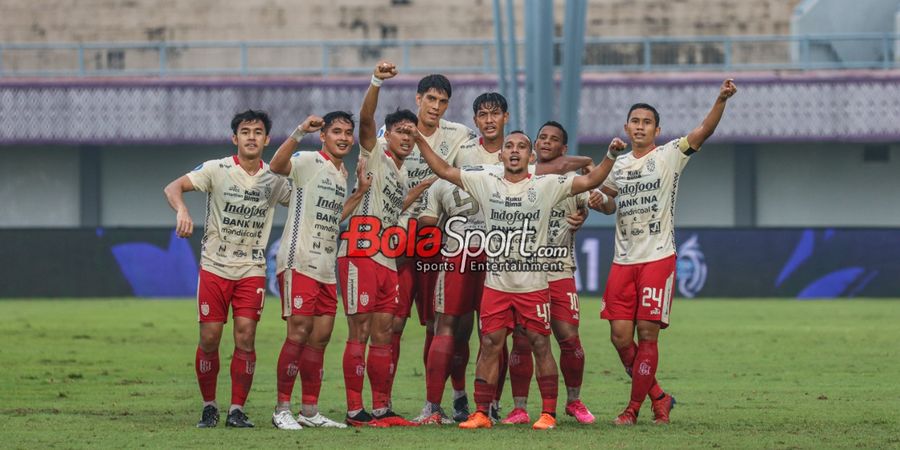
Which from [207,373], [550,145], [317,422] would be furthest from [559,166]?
[207,373]

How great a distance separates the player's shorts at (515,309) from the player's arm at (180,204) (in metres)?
2.39

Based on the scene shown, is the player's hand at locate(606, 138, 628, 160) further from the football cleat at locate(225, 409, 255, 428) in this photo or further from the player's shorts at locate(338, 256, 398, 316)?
the football cleat at locate(225, 409, 255, 428)

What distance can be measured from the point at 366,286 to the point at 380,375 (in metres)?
0.73

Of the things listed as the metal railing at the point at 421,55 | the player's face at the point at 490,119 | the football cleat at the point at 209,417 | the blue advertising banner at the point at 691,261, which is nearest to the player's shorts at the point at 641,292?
the player's face at the point at 490,119

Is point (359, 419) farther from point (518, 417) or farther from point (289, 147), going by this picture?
point (289, 147)

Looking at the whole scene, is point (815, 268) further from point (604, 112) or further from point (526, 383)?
point (526, 383)

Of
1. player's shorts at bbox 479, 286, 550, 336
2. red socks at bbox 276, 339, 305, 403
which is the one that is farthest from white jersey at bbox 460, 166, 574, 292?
red socks at bbox 276, 339, 305, 403

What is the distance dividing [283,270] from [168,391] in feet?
11.0

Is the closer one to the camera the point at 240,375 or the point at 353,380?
the point at 240,375

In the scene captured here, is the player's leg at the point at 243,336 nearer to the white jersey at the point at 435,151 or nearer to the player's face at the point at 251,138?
the player's face at the point at 251,138

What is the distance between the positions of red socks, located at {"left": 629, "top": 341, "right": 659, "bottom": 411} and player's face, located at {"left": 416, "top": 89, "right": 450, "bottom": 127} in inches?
102

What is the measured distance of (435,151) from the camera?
1266cm

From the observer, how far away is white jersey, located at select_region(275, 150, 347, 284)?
11.8 meters

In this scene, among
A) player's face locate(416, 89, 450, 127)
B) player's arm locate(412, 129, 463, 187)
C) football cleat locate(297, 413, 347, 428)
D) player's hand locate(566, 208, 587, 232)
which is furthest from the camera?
player's face locate(416, 89, 450, 127)
